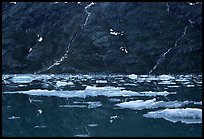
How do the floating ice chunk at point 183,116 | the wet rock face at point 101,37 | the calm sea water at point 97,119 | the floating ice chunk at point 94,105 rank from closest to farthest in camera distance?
the calm sea water at point 97,119
the floating ice chunk at point 183,116
the floating ice chunk at point 94,105
the wet rock face at point 101,37

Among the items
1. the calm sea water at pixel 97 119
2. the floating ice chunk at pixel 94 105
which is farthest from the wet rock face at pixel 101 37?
the calm sea water at pixel 97 119

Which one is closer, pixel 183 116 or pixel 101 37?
pixel 183 116

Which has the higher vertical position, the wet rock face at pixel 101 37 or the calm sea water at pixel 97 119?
the wet rock face at pixel 101 37

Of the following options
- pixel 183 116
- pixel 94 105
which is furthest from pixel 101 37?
pixel 183 116

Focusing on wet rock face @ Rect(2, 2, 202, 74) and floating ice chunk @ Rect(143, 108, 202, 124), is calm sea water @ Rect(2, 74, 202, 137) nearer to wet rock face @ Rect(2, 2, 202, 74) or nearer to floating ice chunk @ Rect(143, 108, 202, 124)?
floating ice chunk @ Rect(143, 108, 202, 124)

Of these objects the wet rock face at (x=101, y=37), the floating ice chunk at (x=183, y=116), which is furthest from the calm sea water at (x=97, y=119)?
the wet rock face at (x=101, y=37)

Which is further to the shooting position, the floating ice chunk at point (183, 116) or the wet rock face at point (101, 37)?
the wet rock face at point (101, 37)

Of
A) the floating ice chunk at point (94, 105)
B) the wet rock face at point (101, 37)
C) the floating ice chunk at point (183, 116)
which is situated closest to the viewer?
the floating ice chunk at point (183, 116)

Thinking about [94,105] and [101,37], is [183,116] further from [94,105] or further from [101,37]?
[101,37]

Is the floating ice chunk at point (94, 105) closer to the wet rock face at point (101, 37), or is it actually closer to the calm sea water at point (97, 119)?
the calm sea water at point (97, 119)

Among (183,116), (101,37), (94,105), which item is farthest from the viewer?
(101,37)
